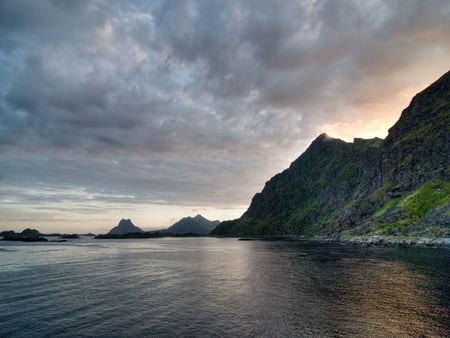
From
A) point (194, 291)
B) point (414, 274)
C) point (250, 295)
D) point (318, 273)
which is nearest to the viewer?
point (250, 295)

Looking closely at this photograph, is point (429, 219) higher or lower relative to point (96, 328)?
higher

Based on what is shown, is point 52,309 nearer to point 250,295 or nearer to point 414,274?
point 250,295

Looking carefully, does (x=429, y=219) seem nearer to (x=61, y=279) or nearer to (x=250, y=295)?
(x=250, y=295)

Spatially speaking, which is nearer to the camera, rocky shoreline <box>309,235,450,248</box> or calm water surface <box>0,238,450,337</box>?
→ calm water surface <box>0,238,450,337</box>

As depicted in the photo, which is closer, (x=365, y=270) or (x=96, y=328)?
(x=96, y=328)

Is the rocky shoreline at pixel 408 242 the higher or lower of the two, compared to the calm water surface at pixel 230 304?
higher

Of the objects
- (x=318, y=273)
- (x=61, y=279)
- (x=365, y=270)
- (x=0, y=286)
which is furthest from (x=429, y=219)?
(x=0, y=286)

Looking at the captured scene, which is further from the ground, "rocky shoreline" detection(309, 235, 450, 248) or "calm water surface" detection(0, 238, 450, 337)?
"rocky shoreline" detection(309, 235, 450, 248)

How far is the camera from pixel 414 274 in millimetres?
78500

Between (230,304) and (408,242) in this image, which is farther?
(408,242)

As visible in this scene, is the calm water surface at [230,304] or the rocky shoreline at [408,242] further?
the rocky shoreline at [408,242]

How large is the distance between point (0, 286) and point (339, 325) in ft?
243

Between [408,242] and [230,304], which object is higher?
[408,242]

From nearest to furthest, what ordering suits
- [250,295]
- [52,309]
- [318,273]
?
[52,309]
[250,295]
[318,273]
